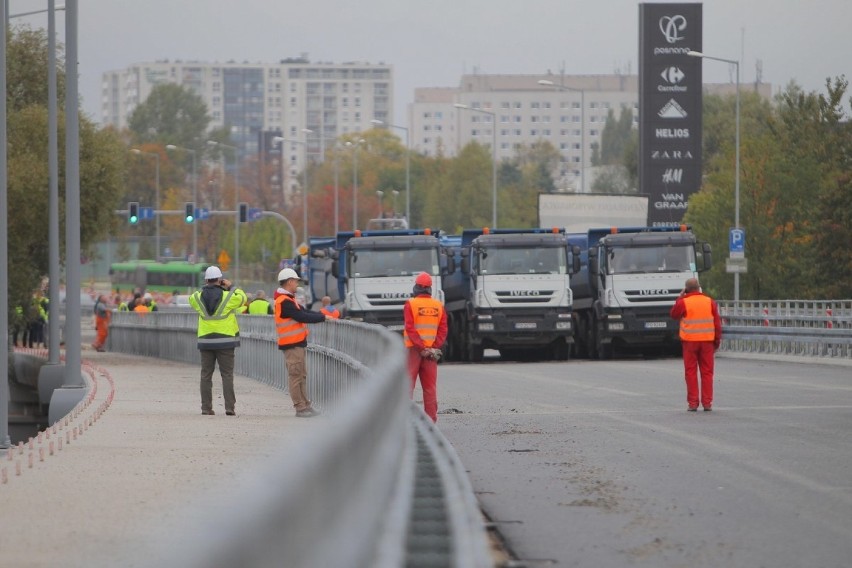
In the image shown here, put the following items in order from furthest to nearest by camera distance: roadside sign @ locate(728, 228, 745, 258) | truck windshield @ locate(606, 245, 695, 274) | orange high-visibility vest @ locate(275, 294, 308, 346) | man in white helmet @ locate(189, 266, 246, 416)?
roadside sign @ locate(728, 228, 745, 258) → truck windshield @ locate(606, 245, 695, 274) → man in white helmet @ locate(189, 266, 246, 416) → orange high-visibility vest @ locate(275, 294, 308, 346)

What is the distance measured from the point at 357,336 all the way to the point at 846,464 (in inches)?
277

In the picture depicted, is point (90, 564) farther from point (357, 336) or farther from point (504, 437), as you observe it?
point (357, 336)

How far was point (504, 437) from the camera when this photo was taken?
1744 cm

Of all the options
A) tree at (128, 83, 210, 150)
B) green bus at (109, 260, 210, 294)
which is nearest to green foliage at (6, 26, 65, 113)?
green bus at (109, 260, 210, 294)

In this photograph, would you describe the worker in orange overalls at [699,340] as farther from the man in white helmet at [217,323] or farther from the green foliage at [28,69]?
the green foliage at [28,69]

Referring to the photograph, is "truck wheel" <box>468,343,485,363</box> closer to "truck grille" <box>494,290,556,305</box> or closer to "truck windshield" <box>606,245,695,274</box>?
"truck grille" <box>494,290,556,305</box>

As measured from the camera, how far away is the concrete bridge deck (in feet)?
36.0

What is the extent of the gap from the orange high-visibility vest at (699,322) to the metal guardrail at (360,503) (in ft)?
19.6

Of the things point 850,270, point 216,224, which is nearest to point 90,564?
point 850,270

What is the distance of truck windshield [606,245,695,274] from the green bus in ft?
Answer: 209

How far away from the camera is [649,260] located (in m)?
38.7

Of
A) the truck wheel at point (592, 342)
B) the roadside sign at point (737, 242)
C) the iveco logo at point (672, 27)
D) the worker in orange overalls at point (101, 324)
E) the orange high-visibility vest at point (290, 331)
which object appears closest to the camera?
the orange high-visibility vest at point (290, 331)

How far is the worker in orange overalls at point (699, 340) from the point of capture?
2028 cm

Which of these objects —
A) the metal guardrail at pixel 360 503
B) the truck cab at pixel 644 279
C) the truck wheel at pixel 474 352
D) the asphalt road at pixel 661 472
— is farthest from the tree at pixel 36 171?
the metal guardrail at pixel 360 503
